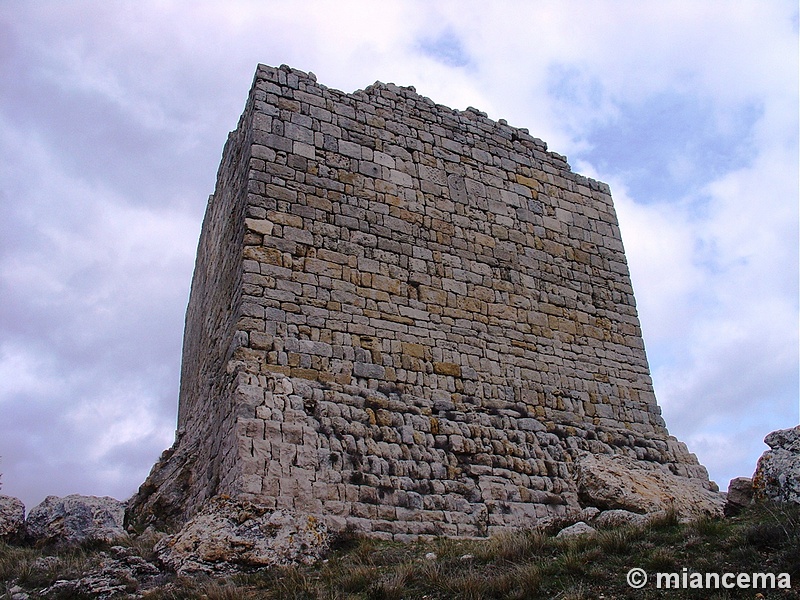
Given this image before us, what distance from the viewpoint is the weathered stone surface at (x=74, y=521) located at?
6.96 m

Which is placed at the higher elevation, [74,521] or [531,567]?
[74,521]

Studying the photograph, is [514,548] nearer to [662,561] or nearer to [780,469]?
[662,561]

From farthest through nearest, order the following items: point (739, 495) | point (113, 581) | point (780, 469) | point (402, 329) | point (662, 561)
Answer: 1. point (402, 329)
2. point (739, 495)
3. point (780, 469)
4. point (113, 581)
5. point (662, 561)

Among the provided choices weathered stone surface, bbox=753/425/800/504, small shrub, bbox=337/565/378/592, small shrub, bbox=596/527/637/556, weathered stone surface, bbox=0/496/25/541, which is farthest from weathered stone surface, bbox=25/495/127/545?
weathered stone surface, bbox=753/425/800/504

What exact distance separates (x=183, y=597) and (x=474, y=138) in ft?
24.3

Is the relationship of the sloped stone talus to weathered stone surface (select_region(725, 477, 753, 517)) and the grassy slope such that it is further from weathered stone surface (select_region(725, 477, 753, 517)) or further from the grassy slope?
weathered stone surface (select_region(725, 477, 753, 517))

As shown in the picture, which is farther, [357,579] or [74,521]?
[74,521]

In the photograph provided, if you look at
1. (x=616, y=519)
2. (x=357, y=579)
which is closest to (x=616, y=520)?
(x=616, y=519)

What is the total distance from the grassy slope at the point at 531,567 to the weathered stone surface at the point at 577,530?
9.2 inches

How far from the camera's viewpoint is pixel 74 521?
7164 millimetres

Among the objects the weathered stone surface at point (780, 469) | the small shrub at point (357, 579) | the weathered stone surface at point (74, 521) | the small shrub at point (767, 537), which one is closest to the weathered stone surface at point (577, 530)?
the small shrub at point (767, 537)

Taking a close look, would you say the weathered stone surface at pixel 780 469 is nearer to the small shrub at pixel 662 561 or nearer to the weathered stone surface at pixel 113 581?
the small shrub at pixel 662 561

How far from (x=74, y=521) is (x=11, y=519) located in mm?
656

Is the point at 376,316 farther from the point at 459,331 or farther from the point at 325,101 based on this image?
the point at 325,101
